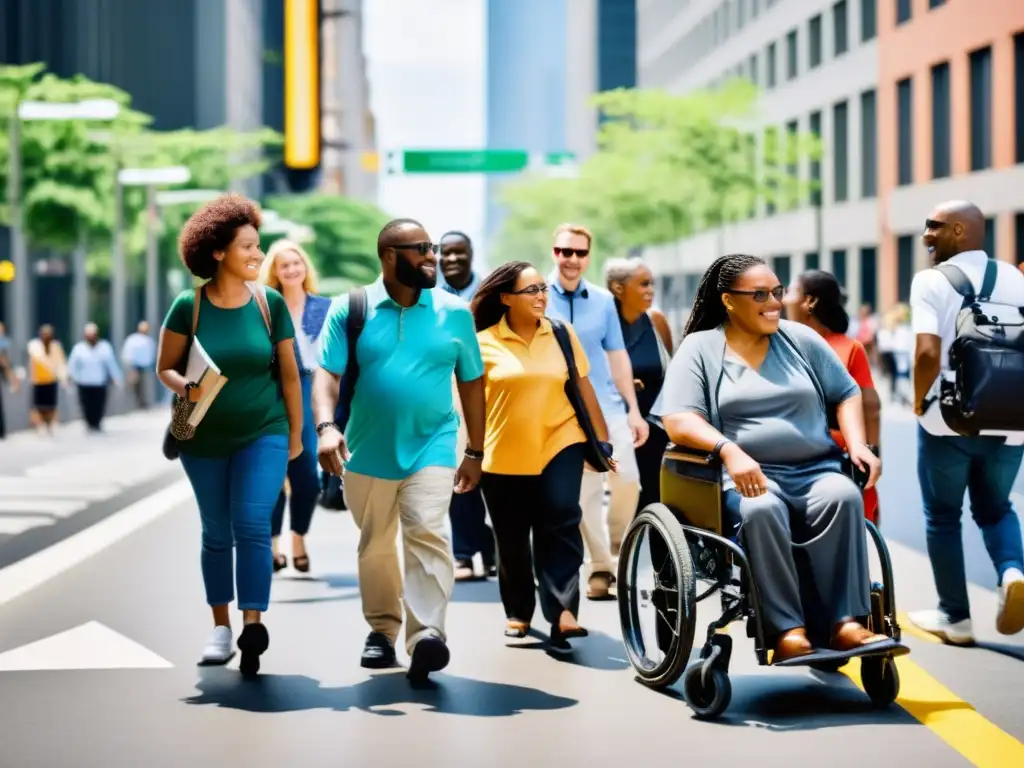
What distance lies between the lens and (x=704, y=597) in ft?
22.4

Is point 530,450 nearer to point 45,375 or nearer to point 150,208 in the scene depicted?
point 45,375

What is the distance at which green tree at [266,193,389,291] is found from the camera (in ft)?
332

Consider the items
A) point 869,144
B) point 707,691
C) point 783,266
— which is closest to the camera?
point 707,691

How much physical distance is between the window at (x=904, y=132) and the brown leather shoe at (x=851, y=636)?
1787 inches

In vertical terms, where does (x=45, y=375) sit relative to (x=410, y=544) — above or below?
above

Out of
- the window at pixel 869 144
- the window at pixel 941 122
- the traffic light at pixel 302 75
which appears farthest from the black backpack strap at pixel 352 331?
the window at pixel 869 144

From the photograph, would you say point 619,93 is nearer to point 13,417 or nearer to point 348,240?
point 13,417

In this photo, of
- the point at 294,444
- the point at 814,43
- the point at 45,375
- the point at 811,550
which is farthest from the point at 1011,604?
the point at 814,43

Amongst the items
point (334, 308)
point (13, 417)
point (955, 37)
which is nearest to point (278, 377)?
point (334, 308)

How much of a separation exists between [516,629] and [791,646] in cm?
216

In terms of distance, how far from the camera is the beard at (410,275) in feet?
24.8

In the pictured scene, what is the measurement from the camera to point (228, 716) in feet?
22.1

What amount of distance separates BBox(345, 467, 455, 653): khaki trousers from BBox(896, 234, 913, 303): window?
146 feet

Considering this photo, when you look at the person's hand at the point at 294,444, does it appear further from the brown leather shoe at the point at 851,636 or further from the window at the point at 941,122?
the window at the point at 941,122
